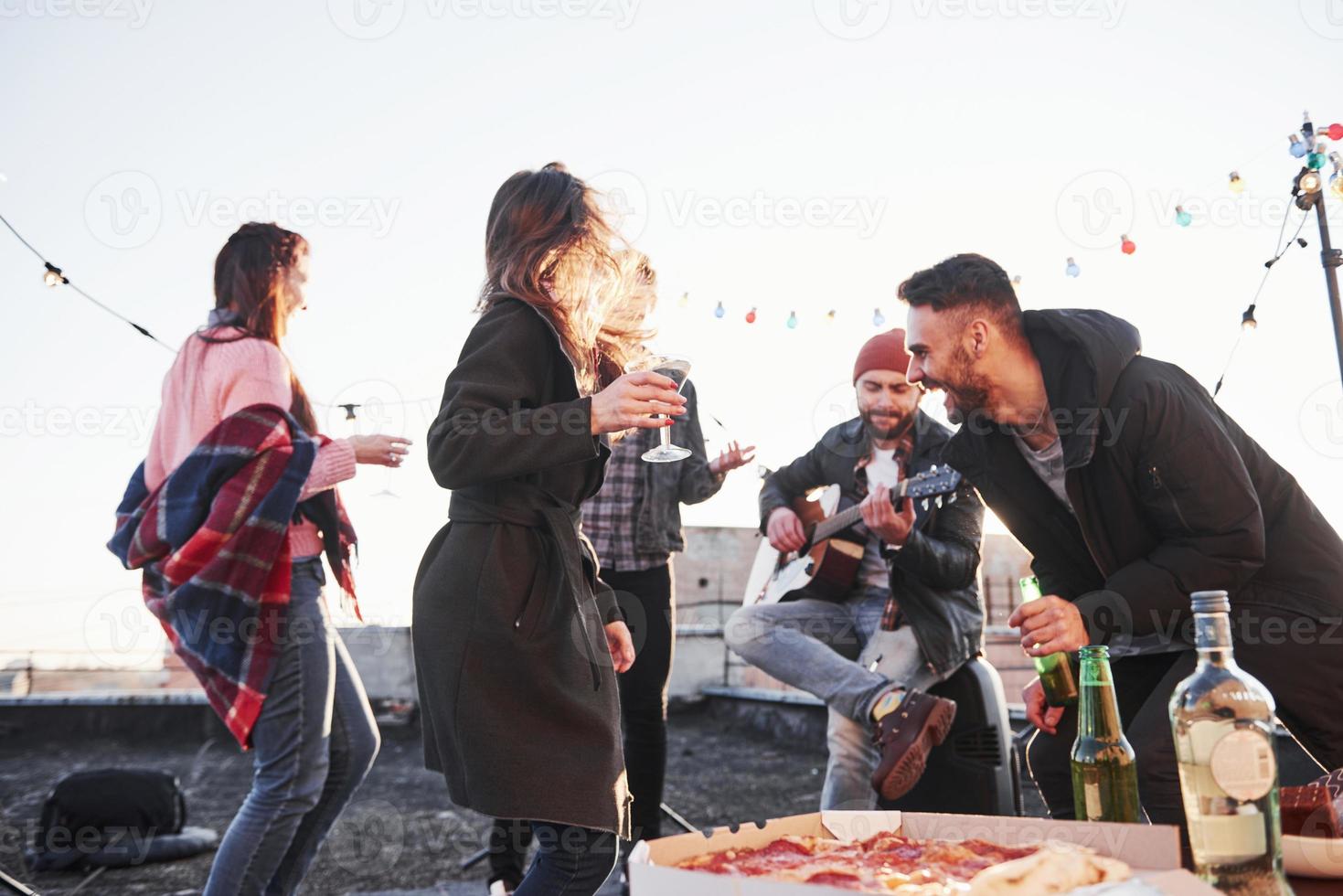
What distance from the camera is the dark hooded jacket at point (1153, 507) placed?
7.22 feet

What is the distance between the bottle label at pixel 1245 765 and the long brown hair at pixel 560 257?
59.6 inches

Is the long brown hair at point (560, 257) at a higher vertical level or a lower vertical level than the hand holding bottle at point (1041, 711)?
higher

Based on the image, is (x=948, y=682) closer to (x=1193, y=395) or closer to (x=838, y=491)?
(x=838, y=491)

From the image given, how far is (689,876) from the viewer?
958 millimetres

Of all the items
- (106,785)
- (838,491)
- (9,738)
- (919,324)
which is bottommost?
(9,738)

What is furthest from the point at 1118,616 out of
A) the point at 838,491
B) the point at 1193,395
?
the point at 838,491

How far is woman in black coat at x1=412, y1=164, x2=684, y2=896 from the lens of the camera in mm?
2061

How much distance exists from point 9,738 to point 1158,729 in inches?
335

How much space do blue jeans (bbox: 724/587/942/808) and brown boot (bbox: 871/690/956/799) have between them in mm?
178

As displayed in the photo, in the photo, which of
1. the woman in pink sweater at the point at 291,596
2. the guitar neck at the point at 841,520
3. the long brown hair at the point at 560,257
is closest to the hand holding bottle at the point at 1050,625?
the long brown hair at the point at 560,257

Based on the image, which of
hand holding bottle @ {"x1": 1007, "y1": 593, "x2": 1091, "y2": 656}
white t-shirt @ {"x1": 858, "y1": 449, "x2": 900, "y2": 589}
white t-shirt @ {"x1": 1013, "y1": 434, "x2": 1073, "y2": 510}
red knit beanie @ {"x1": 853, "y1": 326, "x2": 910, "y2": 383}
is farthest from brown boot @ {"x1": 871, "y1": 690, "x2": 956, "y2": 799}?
hand holding bottle @ {"x1": 1007, "y1": 593, "x2": 1091, "y2": 656}

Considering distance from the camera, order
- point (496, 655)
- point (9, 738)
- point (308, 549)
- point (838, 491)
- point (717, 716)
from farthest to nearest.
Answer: point (717, 716)
point (9, 738)
point (838, 491)
point (308, 549)
point (496, 655)

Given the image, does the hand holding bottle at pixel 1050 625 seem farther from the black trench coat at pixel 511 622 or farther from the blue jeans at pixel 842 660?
the blue jeans at pixel 842 660

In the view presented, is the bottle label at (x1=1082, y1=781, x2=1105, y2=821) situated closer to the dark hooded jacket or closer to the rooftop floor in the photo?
the dark hooded jacket
